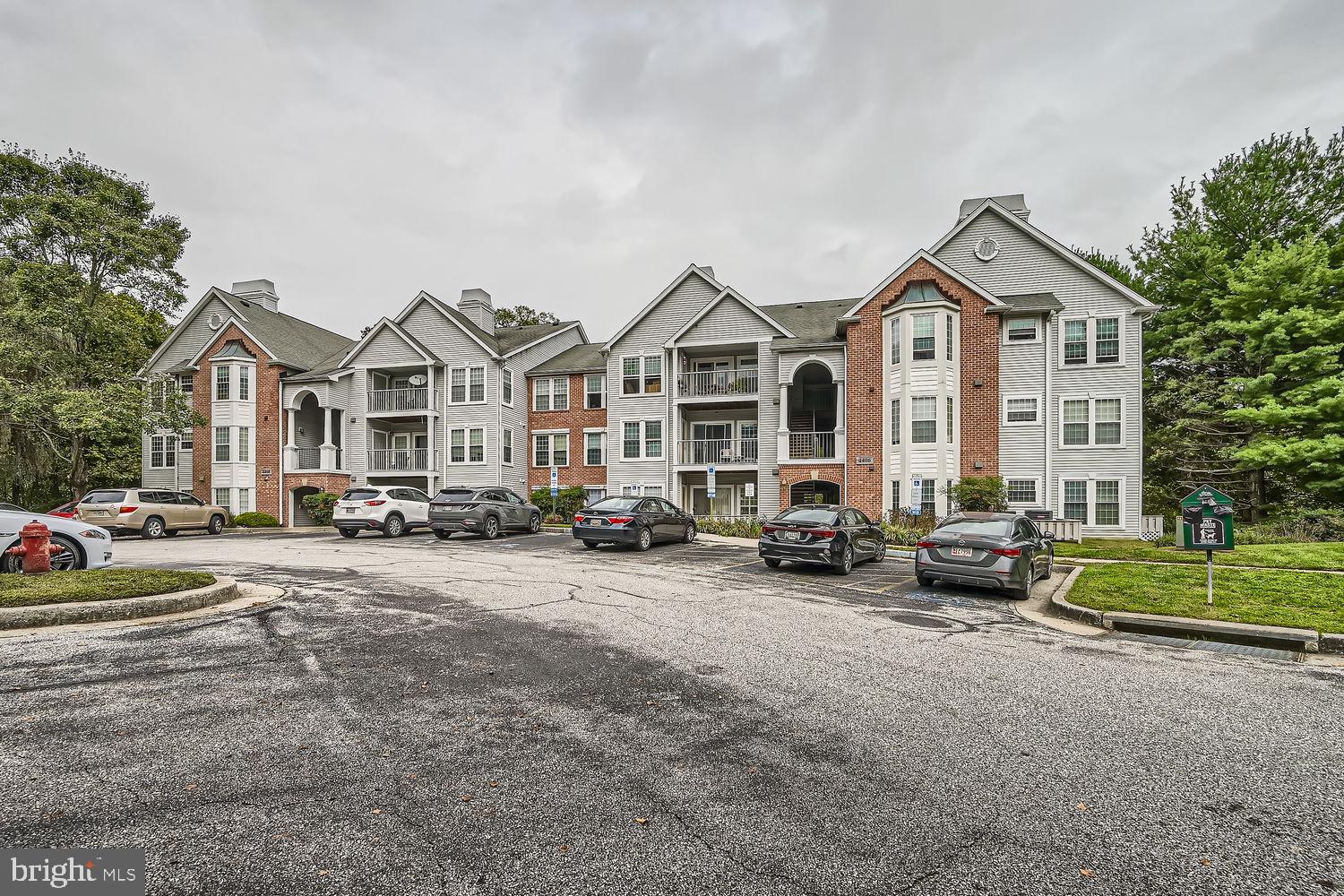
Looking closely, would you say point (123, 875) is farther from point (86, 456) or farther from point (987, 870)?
point (86, 456)

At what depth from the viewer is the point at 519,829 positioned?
10.7ft

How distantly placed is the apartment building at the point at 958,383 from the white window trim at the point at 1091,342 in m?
0.06

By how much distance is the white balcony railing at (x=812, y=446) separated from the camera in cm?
2719

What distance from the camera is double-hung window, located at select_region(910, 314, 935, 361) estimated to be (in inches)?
968

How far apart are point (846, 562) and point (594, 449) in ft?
66.1

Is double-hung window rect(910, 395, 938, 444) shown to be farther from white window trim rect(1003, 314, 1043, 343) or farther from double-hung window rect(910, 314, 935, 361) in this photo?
white window trim rect(1003, 314, 1043, 343)

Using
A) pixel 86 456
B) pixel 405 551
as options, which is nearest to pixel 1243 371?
pixel 405 551

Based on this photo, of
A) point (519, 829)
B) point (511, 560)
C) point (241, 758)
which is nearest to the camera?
point (519, 829)

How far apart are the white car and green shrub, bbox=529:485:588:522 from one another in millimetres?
20225

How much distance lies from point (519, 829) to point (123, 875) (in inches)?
67.6

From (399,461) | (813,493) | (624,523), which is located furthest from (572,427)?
(624,523)

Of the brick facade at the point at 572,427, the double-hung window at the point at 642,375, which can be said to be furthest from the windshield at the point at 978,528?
the brick facade at the point at 572,427

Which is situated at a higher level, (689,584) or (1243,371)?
(1243,371)

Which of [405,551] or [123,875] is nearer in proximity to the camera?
[123,875]
